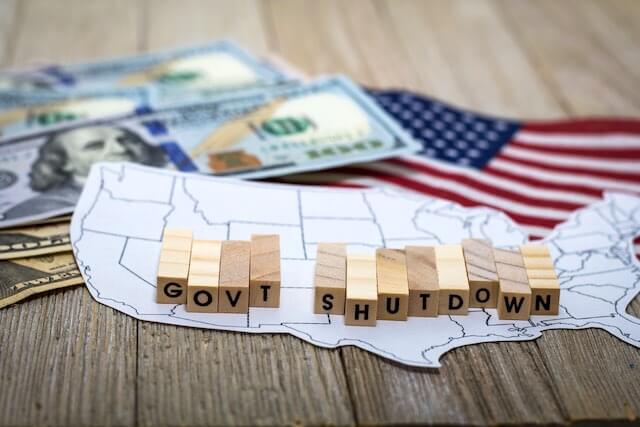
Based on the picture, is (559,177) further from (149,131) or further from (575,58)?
(149,131)

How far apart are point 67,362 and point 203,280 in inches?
6.2

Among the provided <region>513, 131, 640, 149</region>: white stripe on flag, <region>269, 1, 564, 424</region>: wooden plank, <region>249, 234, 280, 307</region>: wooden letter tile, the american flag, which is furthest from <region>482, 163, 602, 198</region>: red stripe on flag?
<region>249, 234, 280, 307</region>: wooden letter tile

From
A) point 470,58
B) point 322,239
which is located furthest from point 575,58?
point 322,239

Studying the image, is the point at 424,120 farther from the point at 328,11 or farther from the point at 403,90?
the point at 328,11

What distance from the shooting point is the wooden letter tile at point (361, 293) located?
890 millimetres

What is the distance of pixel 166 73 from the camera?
4.96 feet

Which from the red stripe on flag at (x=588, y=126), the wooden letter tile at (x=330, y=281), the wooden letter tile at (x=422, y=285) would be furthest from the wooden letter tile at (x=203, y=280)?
the red stripe on flag at (x=588, y=126)

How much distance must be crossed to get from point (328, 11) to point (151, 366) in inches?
42.6

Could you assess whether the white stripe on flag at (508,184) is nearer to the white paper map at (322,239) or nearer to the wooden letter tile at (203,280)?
the white paper map at (322,239)

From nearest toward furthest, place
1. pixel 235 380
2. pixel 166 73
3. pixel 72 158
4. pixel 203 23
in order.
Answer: pixel 235 380 → pixel 72 158 → pixel 166 73 → pixel 203 23

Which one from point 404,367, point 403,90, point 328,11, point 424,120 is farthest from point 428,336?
point 328,11

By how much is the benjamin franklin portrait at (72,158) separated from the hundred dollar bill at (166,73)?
0.25 metres

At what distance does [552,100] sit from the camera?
4.89 feet

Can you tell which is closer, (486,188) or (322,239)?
(322,239)
